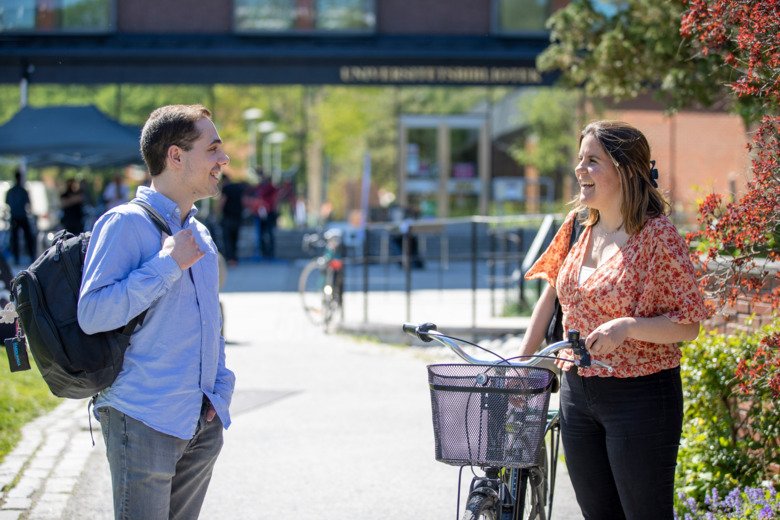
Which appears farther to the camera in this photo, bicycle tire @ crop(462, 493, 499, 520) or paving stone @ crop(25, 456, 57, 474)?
paving stone @ crop(25, 456, 57, 474)

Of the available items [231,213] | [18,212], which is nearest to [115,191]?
[18,212]

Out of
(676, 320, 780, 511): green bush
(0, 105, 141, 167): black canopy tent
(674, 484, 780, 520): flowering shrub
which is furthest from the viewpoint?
(0, 105, 141, 167): black canopy tent

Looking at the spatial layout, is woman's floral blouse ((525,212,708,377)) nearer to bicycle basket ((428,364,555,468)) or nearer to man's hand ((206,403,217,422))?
bicycle basket ((428,364,555,468))

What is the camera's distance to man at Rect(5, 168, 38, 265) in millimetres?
26031

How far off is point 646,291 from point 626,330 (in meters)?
0.19

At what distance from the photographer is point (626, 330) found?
13.3 feet

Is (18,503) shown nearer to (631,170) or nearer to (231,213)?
(631,170)

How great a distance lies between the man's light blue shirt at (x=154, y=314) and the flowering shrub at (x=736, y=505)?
2.46 metres

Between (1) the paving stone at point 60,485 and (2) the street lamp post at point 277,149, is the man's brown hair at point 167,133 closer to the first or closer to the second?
(1) the paving stone at point 60,485

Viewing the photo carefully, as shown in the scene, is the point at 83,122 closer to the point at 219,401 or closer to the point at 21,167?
the point at 21,167

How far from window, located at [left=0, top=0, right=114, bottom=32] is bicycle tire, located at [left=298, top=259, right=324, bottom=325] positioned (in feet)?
45.4

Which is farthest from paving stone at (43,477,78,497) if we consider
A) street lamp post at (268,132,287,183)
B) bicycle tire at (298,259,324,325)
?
street lamp post at (268,132,287,183)

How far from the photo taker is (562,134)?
3819 centimetres

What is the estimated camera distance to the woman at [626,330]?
13.6 ft
